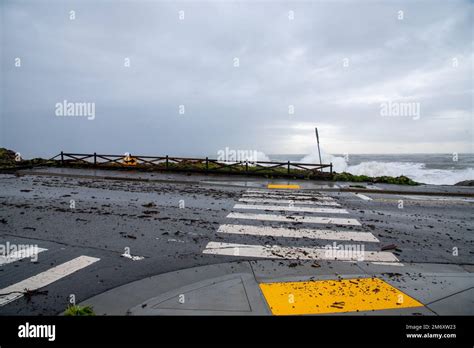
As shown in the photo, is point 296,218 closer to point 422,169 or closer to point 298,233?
point 298,233

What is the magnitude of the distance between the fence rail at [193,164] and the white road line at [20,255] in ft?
50.1

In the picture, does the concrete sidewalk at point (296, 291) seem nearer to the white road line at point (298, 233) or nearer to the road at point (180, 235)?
the road at point (180, 235)

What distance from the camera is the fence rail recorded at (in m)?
20.0

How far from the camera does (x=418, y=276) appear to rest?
450 cm

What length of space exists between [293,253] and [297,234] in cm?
129

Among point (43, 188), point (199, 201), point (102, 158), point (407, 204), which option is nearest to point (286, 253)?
point (199, 201)

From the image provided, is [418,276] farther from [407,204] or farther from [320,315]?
[407,204]

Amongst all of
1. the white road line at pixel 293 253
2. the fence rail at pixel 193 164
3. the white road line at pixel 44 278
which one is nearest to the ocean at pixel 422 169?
the fence rail at pixel 193 164

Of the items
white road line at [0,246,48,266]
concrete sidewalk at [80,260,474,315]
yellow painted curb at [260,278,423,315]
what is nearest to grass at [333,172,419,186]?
concrete sidewalk at [80,260,474,315]

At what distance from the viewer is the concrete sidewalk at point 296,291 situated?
Result: 3416 mm

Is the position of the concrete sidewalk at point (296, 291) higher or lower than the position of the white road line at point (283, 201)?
lower

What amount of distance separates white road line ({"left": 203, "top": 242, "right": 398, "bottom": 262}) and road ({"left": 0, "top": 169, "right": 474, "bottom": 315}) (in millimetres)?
21

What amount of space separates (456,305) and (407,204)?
8.92 meters

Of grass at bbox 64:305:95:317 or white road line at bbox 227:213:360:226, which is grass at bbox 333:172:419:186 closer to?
white road line at bbox 227:213:360:226
